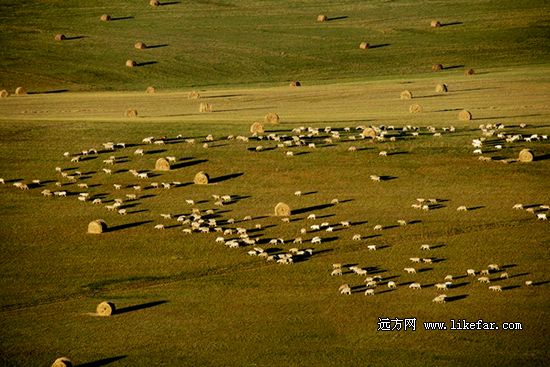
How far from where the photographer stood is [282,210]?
51.4m

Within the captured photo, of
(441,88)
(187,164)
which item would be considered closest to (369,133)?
(187,164)

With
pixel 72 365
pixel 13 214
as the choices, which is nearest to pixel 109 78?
pixel 13 214

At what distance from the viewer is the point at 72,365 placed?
107 feet

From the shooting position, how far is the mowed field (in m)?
35.5

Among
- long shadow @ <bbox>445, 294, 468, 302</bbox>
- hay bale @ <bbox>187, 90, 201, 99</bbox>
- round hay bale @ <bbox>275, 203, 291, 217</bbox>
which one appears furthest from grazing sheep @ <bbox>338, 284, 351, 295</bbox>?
hay bale @ <bbox>187, 90, 201, 99</bbox>

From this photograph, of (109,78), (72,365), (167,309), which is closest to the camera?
(72,365)

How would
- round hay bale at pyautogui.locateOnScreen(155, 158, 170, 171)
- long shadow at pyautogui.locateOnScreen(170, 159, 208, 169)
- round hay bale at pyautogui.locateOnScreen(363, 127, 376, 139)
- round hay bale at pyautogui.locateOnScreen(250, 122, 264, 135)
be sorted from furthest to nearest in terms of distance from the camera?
round hay bale at pyautogui.locateOnScreen(250, 122, 264, 135) → round hay bale at pyautogui.locateOnScreen(363, 127, 376, 139) → long shadow at pyautogui.locateOnScreen(170, 159, 208, 169) → round hay bale at pyautogui.locateOnScreen(155, 158, 170, 171)

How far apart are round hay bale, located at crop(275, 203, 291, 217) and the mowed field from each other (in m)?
0.74

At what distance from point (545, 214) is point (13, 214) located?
28006 mm

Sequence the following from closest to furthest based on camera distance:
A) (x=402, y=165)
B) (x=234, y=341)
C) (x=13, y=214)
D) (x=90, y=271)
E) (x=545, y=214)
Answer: (x=234, y=341), (x=90, y=271), (x=545, y=214), (x=13, y=214), (x=402, y=165)

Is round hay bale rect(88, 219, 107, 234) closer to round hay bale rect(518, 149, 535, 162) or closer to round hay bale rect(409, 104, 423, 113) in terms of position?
round hay bale rect(518, 149, 535, 162)

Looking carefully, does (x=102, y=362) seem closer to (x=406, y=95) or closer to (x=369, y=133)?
(x=369, y=133)

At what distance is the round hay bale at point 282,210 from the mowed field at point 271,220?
74 centimetres

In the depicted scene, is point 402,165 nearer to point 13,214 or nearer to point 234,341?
point 13,214
